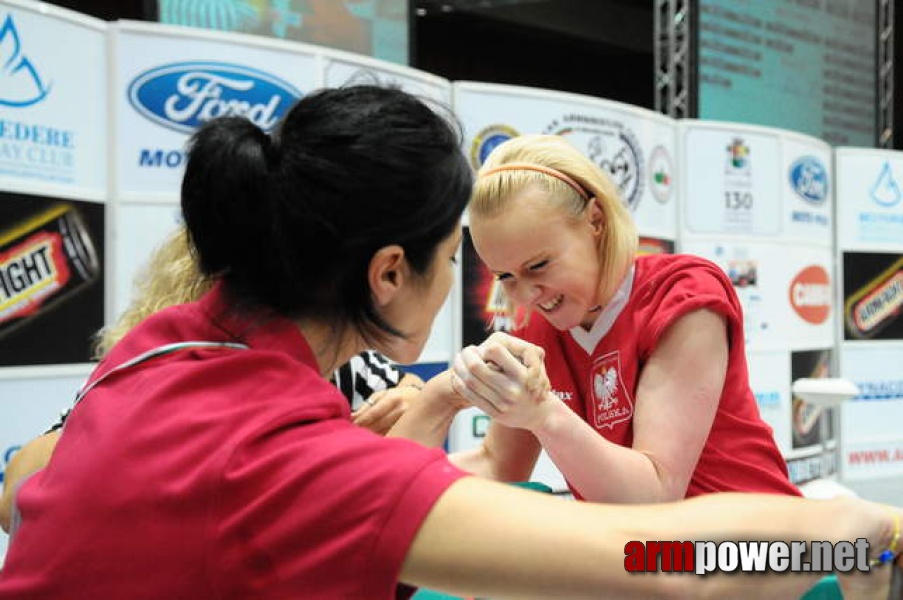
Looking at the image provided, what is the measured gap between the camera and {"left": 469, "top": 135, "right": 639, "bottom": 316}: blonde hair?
159 centimetres

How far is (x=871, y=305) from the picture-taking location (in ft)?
22.6

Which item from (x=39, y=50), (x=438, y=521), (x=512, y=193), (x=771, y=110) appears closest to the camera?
(x=438, y=521)

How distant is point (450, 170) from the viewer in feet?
3.27

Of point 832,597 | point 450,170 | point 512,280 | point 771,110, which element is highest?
point 771,110

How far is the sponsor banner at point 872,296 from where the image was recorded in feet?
22.3

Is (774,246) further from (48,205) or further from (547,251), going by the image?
(547,251)

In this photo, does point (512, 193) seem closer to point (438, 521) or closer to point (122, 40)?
point (438, 521)

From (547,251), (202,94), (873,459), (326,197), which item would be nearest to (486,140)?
(202,94)

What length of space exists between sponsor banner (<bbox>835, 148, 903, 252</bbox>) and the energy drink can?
5024 millimetres

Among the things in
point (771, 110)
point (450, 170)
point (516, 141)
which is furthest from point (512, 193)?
point (771, 110)

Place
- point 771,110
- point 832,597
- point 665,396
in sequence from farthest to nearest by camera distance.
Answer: point 771,110, point 665,396, point 832,597

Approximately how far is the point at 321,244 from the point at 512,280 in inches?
29.8

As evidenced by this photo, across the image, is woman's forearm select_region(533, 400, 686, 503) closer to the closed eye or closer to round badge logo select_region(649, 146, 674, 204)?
the closed eye

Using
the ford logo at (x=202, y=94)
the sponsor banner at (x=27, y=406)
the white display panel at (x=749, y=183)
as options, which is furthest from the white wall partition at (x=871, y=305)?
the sponsor banner at (x=27, y=406)
